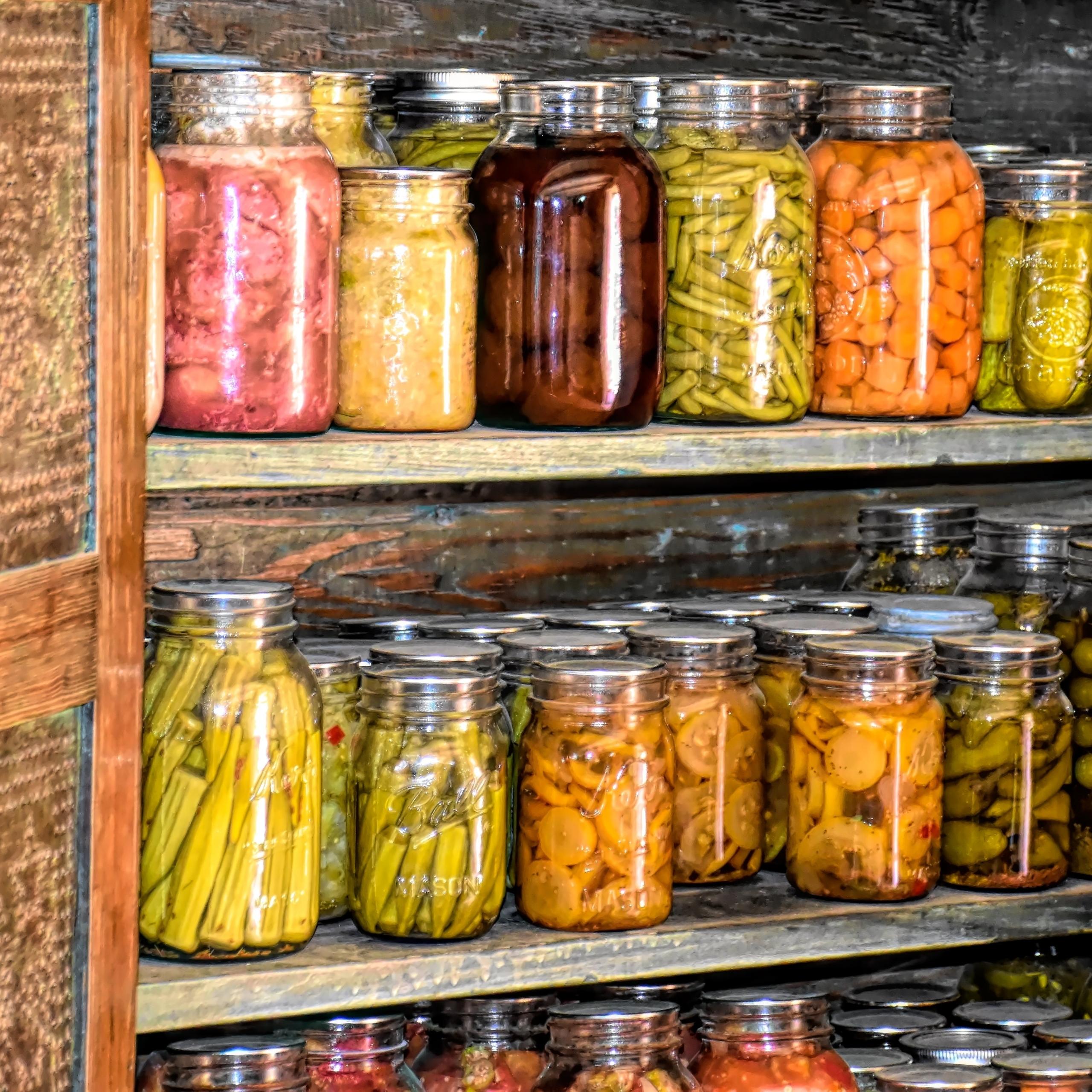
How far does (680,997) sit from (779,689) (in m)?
0.30

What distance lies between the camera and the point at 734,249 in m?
1.56

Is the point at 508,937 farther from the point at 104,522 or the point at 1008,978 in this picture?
the point at 1008,978

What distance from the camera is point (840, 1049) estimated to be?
70.8 inches

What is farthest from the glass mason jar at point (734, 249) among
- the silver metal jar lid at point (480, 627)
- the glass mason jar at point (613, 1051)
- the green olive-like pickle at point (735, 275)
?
the glass mason jar at point (613, 1051)

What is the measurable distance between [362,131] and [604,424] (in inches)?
13.0

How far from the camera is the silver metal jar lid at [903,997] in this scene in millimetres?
1927

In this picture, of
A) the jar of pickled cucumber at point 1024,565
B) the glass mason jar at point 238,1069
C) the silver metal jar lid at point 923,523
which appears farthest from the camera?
the silver metal jar lid at point 923,523

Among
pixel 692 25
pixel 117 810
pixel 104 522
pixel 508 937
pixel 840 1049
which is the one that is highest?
pixel 692 25

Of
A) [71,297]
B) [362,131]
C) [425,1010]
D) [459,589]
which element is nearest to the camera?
[71,297]

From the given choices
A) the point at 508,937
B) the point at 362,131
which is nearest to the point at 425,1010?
the point at 508,937

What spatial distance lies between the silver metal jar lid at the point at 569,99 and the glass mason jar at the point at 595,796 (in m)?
0.43

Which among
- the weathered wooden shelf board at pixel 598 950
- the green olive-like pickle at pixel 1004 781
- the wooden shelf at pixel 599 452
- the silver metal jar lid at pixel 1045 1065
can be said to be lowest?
the silver metal jar lid at pixel 1045 1065

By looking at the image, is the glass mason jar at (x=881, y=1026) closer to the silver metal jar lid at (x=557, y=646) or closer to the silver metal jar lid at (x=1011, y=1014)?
the silver metal jar lid at (x=1011, y=1014)

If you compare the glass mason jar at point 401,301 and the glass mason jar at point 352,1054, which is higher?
the glass mason jar at point 401,301
